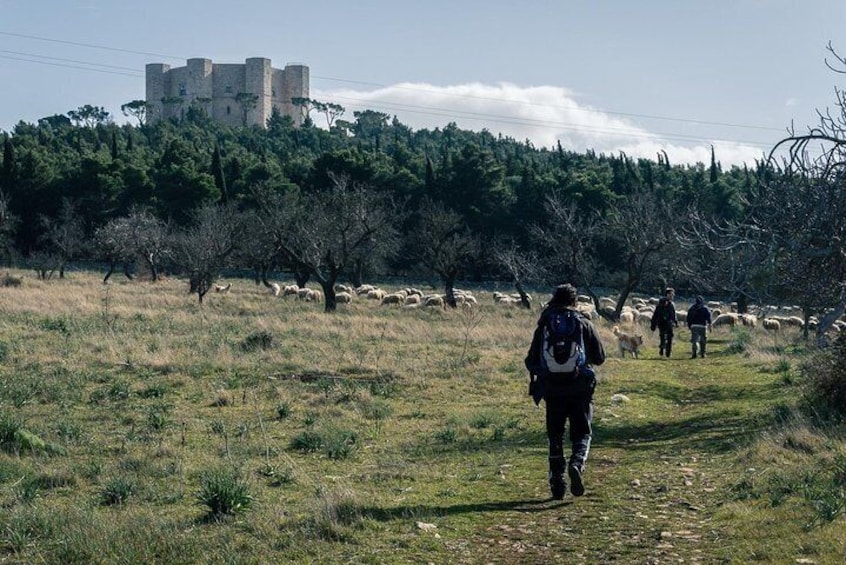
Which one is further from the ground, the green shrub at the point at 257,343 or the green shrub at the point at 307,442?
the green shrub at the point at 257,343

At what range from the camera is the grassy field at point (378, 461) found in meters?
6.84

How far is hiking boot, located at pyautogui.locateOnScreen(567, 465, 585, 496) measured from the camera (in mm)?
8180

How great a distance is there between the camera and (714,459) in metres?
10.2

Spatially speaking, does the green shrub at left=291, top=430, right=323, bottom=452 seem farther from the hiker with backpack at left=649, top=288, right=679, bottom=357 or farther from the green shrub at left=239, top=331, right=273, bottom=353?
the hiker with backpack at left=649, top=288, right=679, bottom=357

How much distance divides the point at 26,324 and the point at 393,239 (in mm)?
37074

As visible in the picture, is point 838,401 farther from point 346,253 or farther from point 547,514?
point 346,253

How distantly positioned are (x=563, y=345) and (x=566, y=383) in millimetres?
325

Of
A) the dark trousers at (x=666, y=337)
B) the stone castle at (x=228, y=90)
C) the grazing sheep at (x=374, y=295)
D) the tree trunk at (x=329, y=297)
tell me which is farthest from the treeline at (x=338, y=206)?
the stone castle at (x=228, y=90)

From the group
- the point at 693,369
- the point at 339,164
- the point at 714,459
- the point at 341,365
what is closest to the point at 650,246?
the point at 693,369

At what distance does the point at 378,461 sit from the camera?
10.3 m

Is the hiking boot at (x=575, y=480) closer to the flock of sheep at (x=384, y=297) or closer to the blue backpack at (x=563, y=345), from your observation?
the blue backpack at (x=563, y=345)

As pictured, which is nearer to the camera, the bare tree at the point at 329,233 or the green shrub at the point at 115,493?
the green shrub at the point at 115,493

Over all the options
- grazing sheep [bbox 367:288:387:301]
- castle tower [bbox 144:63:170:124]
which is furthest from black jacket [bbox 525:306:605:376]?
castle tower [bbox 144:63:170:124]

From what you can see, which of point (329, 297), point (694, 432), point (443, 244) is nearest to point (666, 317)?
point (694, 432)
